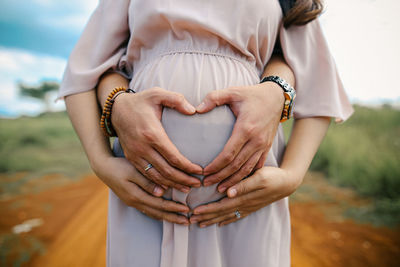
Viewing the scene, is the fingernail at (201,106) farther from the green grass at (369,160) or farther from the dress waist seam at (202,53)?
the green grass at (369,160)

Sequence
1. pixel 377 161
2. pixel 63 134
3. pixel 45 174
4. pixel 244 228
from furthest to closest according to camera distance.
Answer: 1. pixel 63 134
2. pixel 45 174
3. pixel 377 161
4. pixel 244 228

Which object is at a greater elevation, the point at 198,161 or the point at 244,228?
the point at 198,161

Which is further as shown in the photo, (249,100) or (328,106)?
(328,106)

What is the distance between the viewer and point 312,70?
818mm

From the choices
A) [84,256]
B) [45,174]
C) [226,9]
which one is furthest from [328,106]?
[45,174]

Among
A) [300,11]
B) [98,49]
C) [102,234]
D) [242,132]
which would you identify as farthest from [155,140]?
[102,234]

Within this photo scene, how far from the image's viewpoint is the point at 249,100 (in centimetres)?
59

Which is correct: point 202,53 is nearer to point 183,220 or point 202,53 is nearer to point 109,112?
point 109,112

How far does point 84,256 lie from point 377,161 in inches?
156

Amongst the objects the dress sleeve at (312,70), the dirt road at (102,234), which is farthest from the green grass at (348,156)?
the dress sleeve at (312,70)

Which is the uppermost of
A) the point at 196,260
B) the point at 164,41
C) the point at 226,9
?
the point at 226,9

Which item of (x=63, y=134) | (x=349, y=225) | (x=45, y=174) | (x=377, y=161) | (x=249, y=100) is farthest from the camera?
(x=63, y=134)

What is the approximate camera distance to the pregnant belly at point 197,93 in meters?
0.59

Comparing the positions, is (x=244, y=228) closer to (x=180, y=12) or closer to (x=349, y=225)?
(x=180, y=12)
